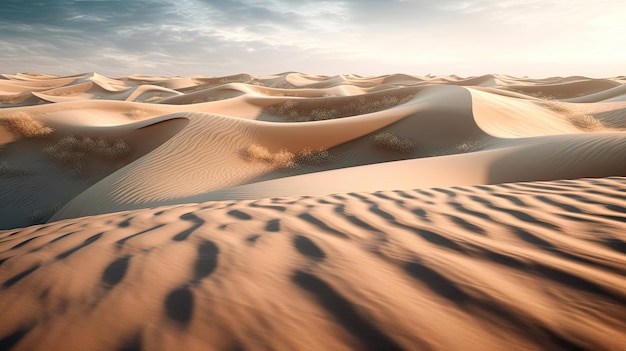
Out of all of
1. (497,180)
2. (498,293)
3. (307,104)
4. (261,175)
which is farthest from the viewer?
(307,104)

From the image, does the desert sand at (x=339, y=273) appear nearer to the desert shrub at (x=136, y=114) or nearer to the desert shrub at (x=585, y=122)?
the desert shrub at (x=585, y=122)

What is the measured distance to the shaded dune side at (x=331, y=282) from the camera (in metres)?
1.07

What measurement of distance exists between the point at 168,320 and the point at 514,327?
3.67ft

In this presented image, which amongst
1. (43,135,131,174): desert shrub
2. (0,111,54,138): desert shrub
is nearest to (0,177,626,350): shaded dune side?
(43,135,131,174): desert shrub

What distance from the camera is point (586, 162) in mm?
5426

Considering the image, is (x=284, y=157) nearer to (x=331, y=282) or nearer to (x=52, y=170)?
(x=52, y=170)

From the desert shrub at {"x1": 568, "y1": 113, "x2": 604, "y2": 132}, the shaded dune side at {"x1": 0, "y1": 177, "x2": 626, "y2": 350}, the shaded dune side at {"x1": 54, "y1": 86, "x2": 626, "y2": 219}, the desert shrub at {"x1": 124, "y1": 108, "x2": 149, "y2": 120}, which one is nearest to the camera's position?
the shaded dune side at {"x1": 0, "y1": 177, "x2": 626, "y2": 350}

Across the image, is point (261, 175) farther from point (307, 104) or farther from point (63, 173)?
point (307, 104)

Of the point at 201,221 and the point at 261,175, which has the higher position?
the point at 201,221

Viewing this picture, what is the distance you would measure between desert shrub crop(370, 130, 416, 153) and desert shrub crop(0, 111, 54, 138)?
1071 cm

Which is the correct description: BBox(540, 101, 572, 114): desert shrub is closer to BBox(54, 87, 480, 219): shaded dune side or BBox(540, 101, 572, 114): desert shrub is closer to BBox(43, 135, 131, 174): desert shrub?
BBox(54, 87, 480, 219): shaded dune side

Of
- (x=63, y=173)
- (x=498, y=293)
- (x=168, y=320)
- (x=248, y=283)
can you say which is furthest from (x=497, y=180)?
(x=63, y=173)

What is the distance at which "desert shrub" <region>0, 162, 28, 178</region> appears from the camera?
965 cm

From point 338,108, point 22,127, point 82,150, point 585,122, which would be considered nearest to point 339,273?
point 82,150
